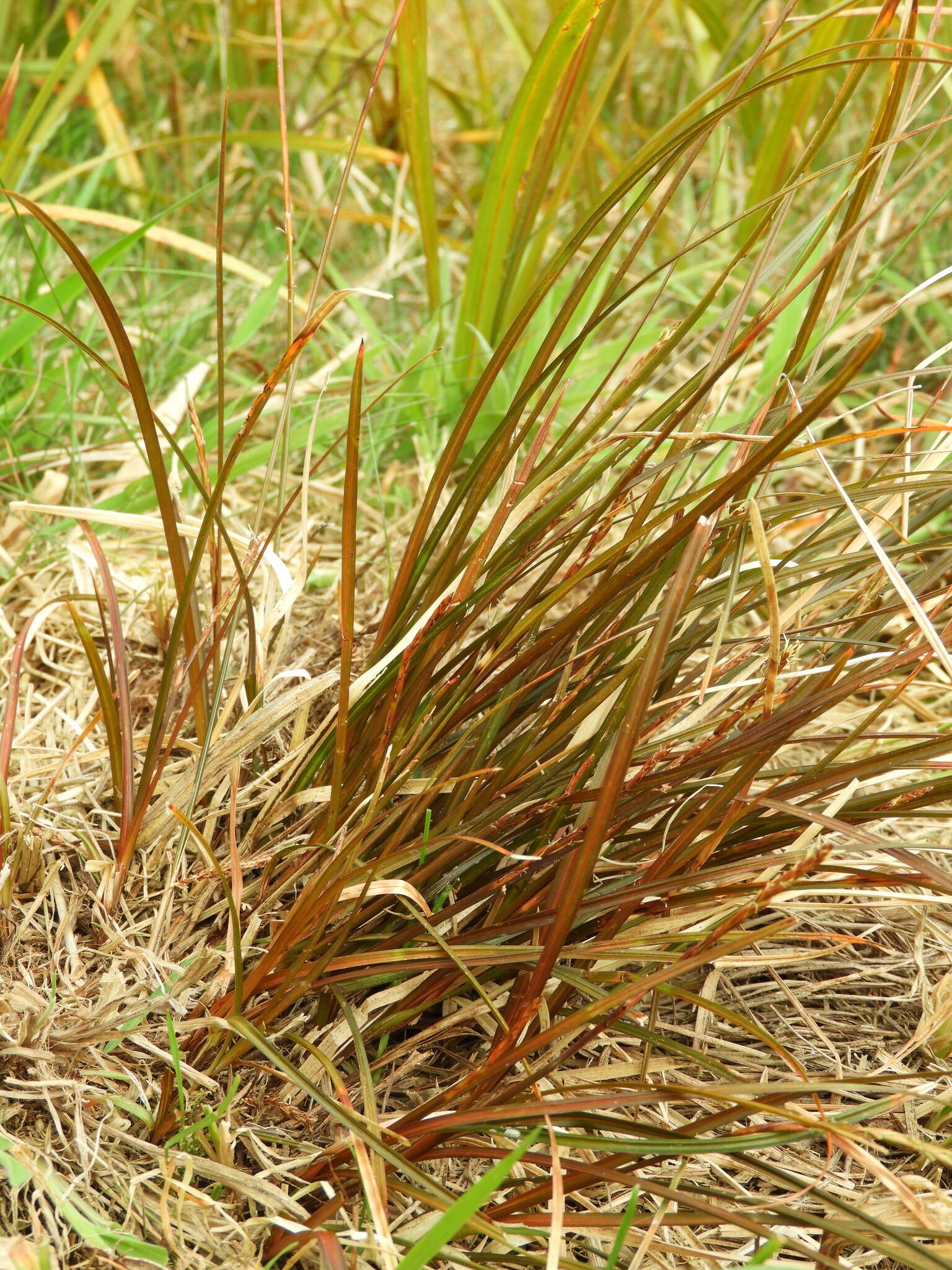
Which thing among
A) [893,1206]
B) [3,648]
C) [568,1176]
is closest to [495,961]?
[568,1176]

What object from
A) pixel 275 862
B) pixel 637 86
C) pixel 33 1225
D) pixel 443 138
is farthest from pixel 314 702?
pixel 637 86

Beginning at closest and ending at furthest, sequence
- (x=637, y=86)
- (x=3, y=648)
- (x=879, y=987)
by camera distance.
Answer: (x=879, y=987), (x=3, y=648), (x=637, y=86)

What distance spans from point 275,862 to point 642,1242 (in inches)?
13.4

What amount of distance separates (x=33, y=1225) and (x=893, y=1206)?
474 millimetres

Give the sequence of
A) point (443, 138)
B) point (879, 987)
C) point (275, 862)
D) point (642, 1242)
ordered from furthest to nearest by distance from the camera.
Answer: point (443, 138), point (879, 987), point (275, 862), point (642, 1242)

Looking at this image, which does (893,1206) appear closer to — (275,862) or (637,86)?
(275,862)

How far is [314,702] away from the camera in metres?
0.94

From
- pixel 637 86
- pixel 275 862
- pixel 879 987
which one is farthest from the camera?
pixel 637 86

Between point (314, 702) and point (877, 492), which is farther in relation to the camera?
point (314, 702)

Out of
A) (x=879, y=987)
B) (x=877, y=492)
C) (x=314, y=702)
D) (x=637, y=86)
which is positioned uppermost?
(x=637, y=86)

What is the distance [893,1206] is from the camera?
0.60 metres

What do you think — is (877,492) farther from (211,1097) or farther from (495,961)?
(211,1097)

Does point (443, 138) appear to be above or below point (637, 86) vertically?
below

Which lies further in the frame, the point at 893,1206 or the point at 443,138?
the point at 443,138
